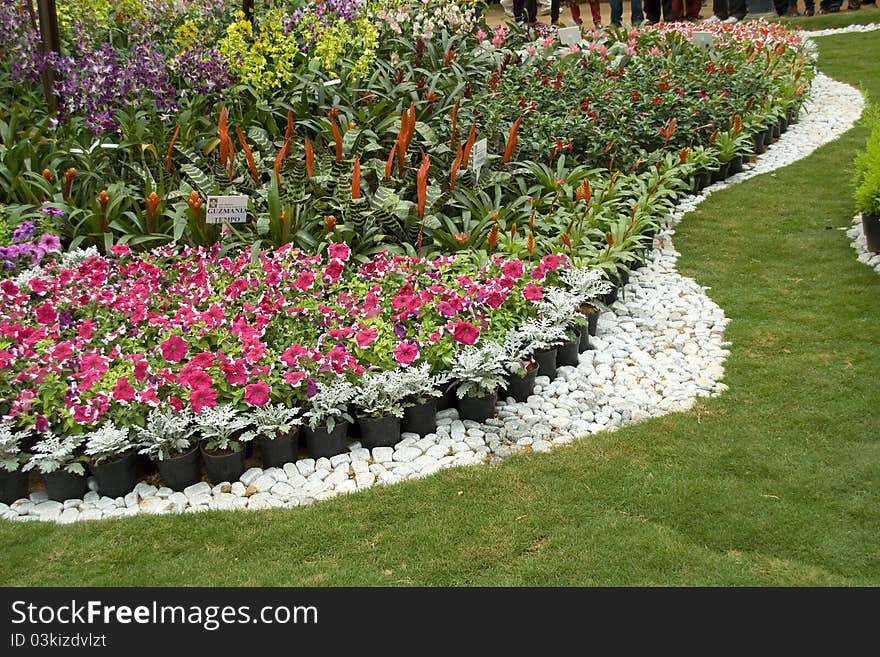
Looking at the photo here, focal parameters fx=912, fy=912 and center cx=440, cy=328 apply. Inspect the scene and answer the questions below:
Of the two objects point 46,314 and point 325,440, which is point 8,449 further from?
point 325,440

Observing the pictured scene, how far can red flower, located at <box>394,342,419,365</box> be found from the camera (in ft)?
13.2

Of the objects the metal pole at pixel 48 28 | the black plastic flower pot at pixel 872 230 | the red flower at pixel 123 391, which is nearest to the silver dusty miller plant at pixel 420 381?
the red flower at pixel 123 391

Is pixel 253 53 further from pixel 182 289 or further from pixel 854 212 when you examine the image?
pixel 854 212

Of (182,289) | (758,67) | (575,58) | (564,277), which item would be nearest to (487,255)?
(564,277)

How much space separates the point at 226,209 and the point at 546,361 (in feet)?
6.39

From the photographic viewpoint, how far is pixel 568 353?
15.4 feet

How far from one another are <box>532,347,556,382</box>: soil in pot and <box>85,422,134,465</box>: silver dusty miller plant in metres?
1.96

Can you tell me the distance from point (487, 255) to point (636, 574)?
100 inches

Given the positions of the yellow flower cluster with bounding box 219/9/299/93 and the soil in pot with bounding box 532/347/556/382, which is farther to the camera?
the yellow flower cluster with bounding box 219/9/299/93

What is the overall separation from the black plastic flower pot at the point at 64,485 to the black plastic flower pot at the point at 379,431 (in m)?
1.19

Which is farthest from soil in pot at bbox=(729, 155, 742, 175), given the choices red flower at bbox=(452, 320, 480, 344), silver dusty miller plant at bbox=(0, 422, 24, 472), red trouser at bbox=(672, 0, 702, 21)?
red trouser at bbox=(672, 0, 702, 21)

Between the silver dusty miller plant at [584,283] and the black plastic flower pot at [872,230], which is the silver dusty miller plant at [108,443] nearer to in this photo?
the silver dusty miller plant at [584,283]

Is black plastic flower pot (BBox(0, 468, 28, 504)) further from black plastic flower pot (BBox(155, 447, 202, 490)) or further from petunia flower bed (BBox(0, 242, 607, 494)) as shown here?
black plastic flower pot (BBox(155, 447, 202, 490))

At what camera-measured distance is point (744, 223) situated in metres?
6.67
